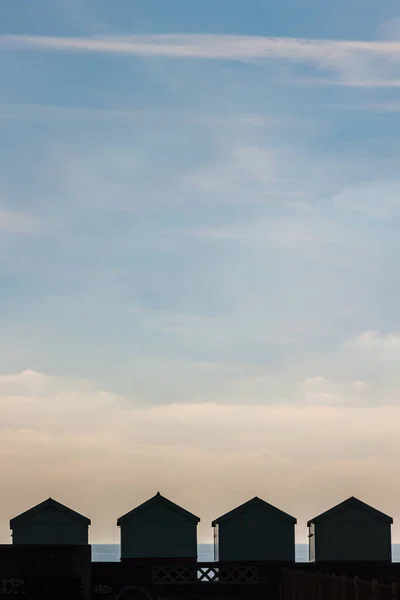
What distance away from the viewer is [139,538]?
209 ft

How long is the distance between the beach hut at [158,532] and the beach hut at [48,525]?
282 centimetres

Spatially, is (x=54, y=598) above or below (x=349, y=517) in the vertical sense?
below

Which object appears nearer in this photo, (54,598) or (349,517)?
(54,598)

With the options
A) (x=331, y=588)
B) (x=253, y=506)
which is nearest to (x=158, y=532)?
(x=253, y=506)

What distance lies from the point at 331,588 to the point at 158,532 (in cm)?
1944

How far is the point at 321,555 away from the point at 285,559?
2.29 meters

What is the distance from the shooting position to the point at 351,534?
6475 cm

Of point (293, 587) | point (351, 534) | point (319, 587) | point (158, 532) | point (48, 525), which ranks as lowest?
point (293, 587)

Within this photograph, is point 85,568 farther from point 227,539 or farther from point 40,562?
point 227,539

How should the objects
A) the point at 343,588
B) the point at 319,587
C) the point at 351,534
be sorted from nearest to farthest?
the point at 343,588 → the point at 319,587 → the point at 351,534

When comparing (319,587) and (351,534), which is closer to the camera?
(319,587)

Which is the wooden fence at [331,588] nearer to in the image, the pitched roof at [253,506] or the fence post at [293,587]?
the fence post at [293,587]

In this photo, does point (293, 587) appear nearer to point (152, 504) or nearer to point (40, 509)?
point (152, 504)

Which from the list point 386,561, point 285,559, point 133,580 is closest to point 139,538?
point 133,580
